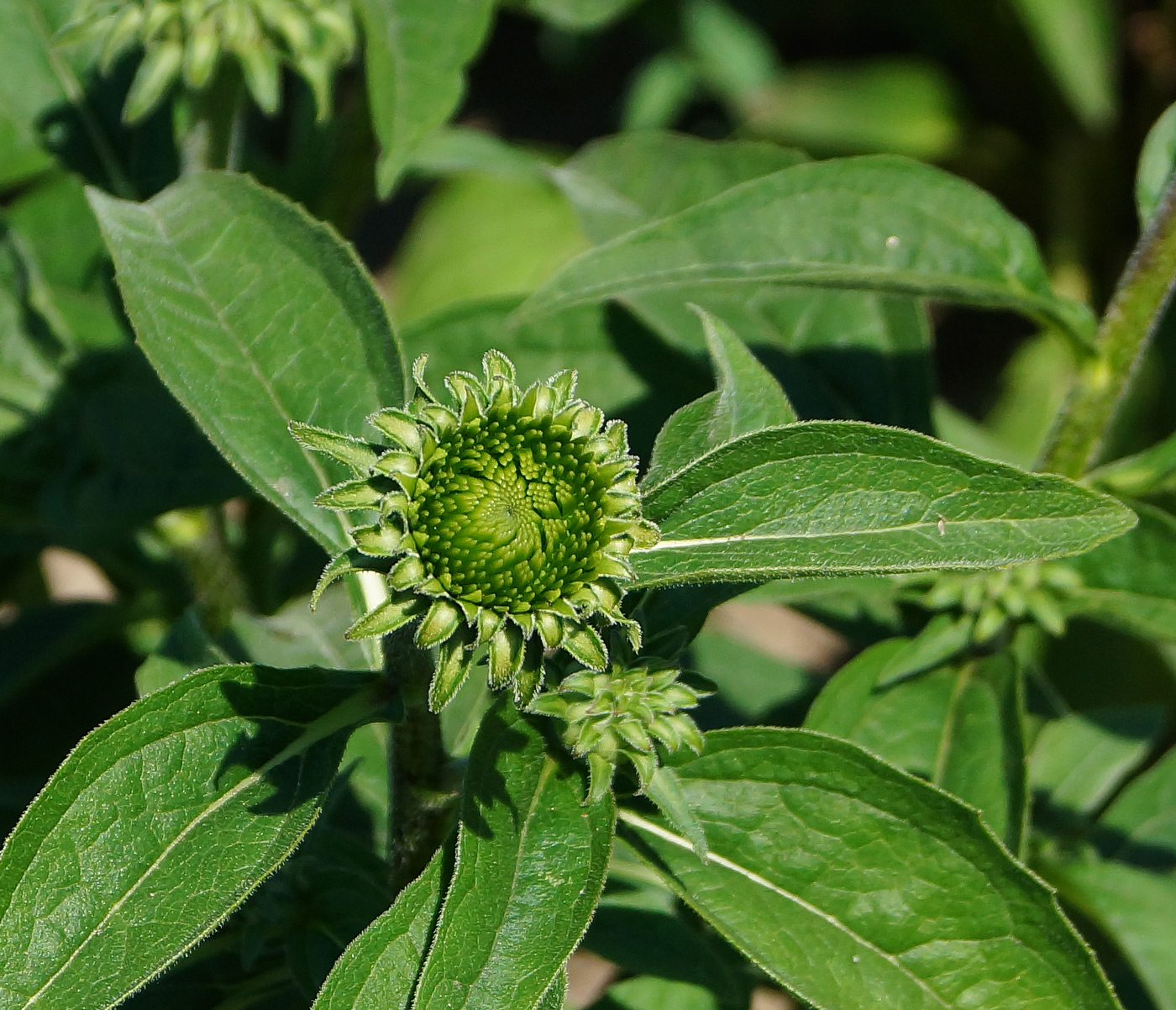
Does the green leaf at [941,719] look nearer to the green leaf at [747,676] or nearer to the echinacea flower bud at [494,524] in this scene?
the green leaf at [747,676]

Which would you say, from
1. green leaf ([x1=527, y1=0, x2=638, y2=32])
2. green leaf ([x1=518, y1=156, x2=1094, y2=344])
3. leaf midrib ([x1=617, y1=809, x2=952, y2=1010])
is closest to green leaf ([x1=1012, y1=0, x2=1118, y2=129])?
green leaf ([x1=527, y1=0, x2=638, y2=32])

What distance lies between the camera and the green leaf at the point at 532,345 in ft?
6.86

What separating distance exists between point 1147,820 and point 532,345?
1218mm

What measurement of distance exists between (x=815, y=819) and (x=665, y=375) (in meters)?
0.92

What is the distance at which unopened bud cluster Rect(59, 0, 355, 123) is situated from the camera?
171cm

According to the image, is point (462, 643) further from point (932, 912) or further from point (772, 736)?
→ point (932, 912)

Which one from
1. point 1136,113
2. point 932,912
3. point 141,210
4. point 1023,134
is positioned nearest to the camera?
point 932,912

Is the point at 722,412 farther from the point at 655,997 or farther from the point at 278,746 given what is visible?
the point at 655,997

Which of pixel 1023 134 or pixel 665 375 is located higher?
pixel 665 375

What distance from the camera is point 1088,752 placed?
2293mm

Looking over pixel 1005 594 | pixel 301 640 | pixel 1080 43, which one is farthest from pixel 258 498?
pixel 1080 43

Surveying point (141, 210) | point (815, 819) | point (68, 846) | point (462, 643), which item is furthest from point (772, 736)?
point (141, 210)

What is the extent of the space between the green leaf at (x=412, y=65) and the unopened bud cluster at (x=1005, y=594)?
87cm

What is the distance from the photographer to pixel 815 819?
1352mm
